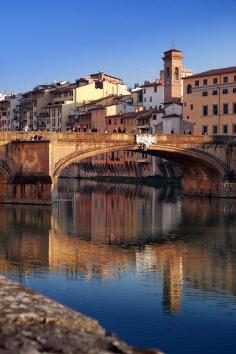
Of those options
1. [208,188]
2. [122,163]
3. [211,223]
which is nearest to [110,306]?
[211,223]

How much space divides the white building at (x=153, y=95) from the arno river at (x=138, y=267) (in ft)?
139

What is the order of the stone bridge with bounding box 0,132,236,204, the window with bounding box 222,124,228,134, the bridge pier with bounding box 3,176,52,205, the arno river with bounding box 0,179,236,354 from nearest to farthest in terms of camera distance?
the arno river with bounding box 0,179,236,354, the bridge pier with bounding box 3,176,52,205, the stone bridge with bounding box 0,132,236,204, the window with bounding box 222,124,228,134

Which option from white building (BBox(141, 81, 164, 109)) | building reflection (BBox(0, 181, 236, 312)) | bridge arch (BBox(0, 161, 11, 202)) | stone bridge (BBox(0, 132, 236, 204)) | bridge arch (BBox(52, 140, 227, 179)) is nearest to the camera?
building reflection (BBox(0, 181, 236, 312))

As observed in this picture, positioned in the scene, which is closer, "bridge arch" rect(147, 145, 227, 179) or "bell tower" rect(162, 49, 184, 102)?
"bridge arch" rect(147, 145, 227, 179)

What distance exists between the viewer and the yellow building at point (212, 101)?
58.5m

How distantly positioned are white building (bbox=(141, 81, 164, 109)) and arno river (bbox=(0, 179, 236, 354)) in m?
42.3

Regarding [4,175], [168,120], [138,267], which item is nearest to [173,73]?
[168,120]

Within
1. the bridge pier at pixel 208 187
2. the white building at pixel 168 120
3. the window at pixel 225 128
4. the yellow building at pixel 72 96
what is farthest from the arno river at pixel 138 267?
the yellow building at pixel 72 96

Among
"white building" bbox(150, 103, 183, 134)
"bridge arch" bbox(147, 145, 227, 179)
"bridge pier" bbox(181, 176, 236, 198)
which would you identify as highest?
"white building" bbox(150, 103, 183, 134)

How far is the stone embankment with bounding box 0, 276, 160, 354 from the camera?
465cm

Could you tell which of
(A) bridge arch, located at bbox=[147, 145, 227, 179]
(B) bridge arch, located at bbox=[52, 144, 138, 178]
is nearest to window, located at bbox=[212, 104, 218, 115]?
(A) bridge arch, located at bbox=[147, 145, 227, 179]

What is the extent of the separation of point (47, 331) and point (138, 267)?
14448 millimetres

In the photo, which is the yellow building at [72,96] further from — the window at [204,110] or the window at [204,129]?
the window at [204,129]

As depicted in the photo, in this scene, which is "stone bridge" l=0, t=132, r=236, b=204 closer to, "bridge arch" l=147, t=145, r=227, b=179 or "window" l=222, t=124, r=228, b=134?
"bridge arch" l=147, t=145, r=227, b=179
